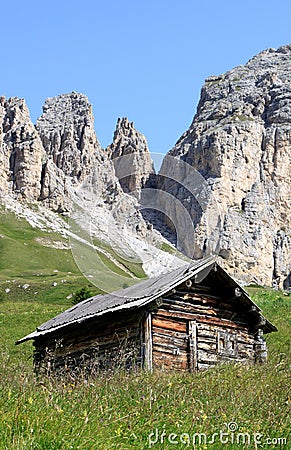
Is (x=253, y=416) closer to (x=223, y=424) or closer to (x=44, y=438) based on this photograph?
(x=223, y=424)

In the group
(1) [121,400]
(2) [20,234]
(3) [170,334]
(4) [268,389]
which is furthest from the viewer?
(2) [20,234]

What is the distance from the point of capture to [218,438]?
637cm

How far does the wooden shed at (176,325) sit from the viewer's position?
57.9 feet

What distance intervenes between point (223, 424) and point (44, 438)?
7.21 feet

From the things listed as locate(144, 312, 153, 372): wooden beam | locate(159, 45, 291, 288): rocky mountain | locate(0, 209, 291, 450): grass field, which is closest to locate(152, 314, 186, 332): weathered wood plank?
locate(144, 312, 153, 372): wooden beam

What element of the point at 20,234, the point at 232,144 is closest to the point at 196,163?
the point at 232,144

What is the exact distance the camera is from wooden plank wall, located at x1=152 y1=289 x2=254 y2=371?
59.1 ft

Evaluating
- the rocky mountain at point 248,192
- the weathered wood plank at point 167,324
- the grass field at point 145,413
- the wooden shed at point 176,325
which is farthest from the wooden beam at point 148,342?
the rocky mountain at point 248,192

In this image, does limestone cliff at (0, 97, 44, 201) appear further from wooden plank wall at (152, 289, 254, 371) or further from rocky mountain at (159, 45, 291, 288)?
wooden plank wall at (152, 289, 254, 371)

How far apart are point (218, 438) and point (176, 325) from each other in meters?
12.1

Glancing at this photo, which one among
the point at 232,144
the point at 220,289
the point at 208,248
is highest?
the point at 232,144

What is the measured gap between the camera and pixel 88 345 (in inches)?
761

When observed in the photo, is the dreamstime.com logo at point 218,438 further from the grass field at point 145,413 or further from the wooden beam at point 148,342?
the wooden beam at point 148,342

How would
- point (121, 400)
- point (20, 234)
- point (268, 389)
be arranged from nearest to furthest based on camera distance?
point (121, 400)
point (268, 389)
point (20, 234)
